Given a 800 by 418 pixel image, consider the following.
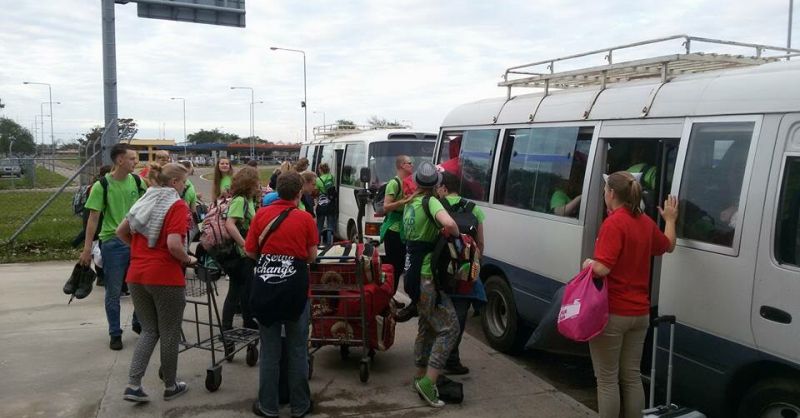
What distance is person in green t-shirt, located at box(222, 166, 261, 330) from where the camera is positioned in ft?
18.9

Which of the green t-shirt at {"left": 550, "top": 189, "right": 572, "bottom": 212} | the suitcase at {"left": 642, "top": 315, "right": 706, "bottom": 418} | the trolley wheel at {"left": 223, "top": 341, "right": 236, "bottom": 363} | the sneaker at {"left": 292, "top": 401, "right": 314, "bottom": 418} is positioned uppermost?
the green t-shirt at {"left": 550, "top": 189, "right": 572, "bottom": 212}

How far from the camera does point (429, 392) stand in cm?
484

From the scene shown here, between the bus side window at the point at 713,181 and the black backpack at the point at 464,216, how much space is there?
4.87 ft

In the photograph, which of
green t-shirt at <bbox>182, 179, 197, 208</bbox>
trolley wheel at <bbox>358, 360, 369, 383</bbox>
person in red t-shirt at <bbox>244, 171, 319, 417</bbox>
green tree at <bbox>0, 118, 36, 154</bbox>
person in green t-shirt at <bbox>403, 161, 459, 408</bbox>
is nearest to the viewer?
person in red t-shirt at <bbox>244, 171, 319, 417</bbox>

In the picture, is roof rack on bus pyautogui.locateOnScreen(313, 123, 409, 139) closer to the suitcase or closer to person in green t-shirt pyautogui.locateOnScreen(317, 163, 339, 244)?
person in green t-shirt pyautogui.locateOnScreen(317, 163, 339, 244)

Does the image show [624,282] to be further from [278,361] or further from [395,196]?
[395,196]

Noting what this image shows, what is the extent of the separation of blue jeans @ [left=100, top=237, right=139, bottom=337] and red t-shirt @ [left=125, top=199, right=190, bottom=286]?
1480mm

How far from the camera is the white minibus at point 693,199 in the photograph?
→ 3.45 meters

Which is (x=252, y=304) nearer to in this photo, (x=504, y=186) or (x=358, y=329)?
(x=358, y=329)

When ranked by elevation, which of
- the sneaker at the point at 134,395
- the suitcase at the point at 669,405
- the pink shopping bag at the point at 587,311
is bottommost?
the sneaker at the point at 134,395

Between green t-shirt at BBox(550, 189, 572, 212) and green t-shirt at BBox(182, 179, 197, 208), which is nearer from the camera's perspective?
green t-shirt at BBox(550, 189, 572, 212)

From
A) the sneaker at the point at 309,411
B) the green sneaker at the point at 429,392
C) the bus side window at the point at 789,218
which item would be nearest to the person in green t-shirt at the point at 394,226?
the green sneaker at the point at 429,392

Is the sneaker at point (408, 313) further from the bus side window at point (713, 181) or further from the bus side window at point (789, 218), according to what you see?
the bus side window at point (789, 218)

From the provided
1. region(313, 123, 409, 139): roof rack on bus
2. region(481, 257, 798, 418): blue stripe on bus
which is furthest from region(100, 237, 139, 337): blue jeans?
region(313, 123, 409, 139): roof rack on bus
